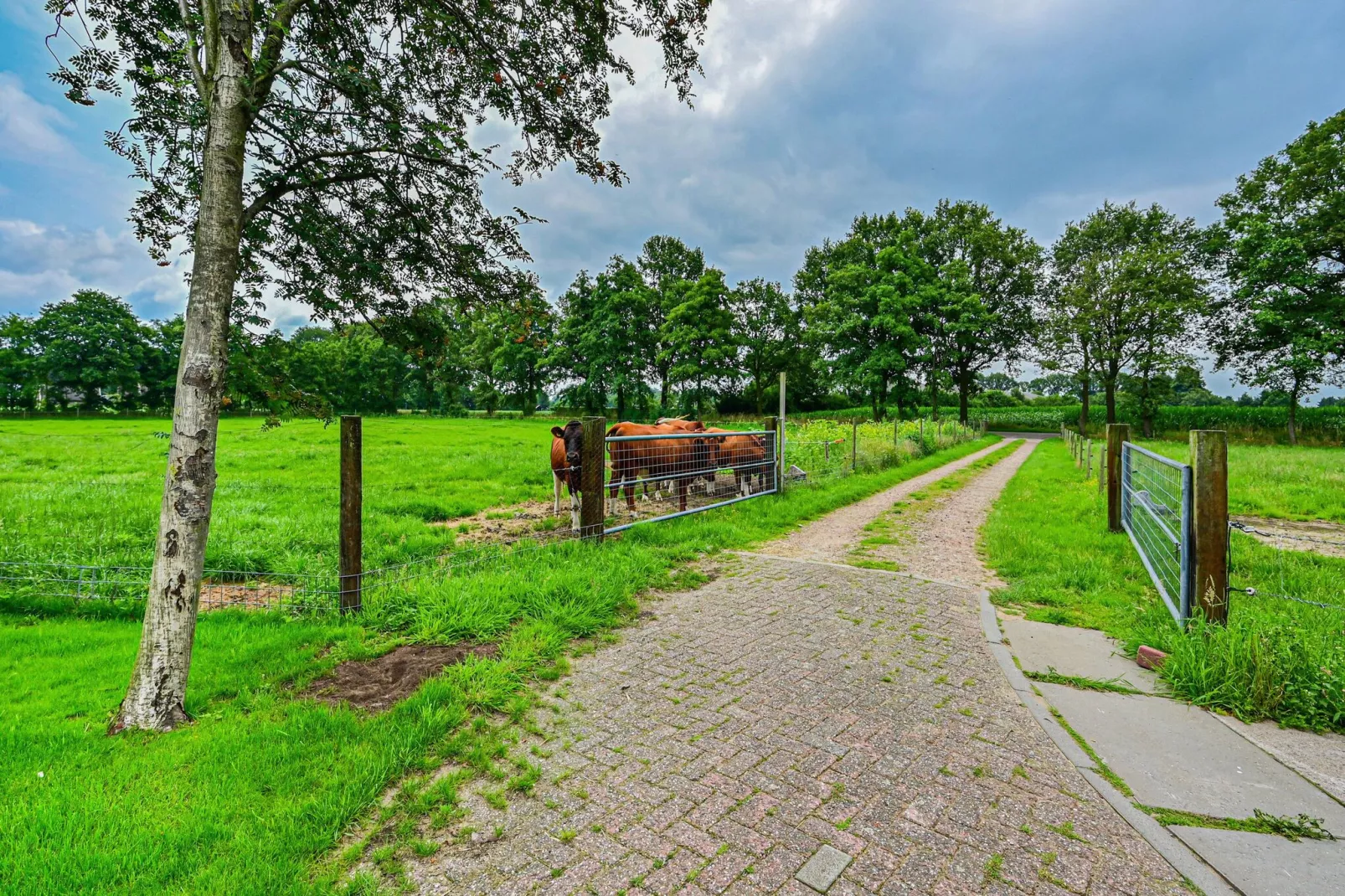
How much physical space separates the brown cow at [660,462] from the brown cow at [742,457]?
441mm

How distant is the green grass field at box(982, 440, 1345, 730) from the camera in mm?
2918

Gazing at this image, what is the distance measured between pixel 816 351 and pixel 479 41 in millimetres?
39193

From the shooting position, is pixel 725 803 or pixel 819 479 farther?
pixel 819 479

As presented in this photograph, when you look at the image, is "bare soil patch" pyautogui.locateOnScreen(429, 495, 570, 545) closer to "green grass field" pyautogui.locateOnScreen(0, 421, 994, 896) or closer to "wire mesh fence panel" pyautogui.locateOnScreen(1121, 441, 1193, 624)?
"green grass field" pyautogui.locateOnScreen(0, 421, 994, 896)

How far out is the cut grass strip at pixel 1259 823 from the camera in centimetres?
201

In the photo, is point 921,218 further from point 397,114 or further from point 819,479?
point 397,114

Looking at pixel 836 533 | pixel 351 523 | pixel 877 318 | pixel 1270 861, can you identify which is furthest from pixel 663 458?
pixel 877 318

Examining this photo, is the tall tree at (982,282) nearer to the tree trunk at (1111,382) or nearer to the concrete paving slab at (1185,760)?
the tree trunk at (1111,382)

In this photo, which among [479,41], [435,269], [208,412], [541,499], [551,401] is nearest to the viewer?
[208,412]

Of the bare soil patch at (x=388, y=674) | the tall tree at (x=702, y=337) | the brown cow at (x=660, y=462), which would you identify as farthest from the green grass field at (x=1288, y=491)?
the tall tree at (x=702, y=337)

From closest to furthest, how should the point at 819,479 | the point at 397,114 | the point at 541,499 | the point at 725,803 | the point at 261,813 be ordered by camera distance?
the point at 261,813 < the point at 725,803 < the point at 397,114 < the point at 541,499 < the point at 819,479

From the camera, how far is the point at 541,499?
1001 centimetres

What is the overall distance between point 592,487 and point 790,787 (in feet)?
13.6

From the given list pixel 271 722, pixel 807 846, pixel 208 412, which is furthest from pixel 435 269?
pixel 807 846
